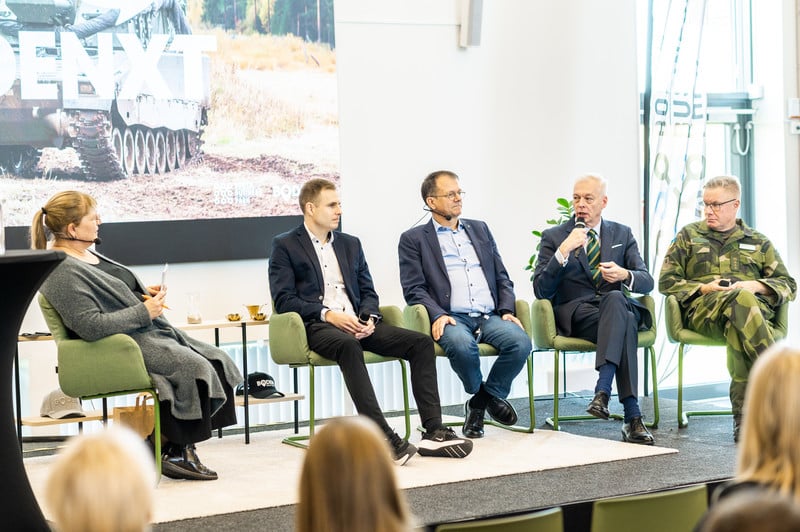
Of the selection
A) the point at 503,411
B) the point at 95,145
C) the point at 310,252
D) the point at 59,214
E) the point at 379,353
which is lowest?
the point at 503,411

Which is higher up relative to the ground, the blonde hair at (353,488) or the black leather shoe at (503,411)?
the blonde hair at (353,488)

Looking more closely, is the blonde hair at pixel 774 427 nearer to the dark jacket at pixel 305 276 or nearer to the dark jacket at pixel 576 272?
the dark jacket at pixel 305 276

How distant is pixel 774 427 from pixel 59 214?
323 centimetres

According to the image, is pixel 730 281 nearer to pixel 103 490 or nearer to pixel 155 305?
pixel 155 305

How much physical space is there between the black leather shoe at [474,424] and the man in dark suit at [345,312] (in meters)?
0.44

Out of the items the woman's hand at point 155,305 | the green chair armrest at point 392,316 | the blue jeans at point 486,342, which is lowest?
the blue jeans at point 486,342

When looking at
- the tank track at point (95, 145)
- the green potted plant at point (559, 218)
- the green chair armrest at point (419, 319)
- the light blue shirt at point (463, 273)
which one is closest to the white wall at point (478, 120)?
the green potted plant at point (559, 218)

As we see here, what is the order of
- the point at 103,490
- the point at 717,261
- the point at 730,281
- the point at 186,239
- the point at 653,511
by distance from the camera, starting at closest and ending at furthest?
the point at 103,490 → the point at 653,511 → the point at 730,281 → the point at 717,261 → the point at 186,239

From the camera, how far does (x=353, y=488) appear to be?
4.84ft

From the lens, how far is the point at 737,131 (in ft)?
25.3

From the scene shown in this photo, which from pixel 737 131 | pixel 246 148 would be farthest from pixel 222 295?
pixel 737 131

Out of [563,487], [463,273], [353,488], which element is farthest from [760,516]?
[463,273]

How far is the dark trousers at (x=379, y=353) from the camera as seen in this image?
4637mm

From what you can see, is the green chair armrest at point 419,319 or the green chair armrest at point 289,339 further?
the green chair armrest at point 419,319
